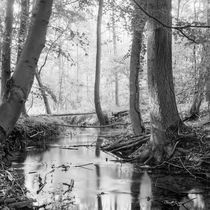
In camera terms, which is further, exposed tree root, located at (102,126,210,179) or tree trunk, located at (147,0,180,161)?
tree trunk, located at (147,0,180,161)

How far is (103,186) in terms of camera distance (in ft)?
20.4

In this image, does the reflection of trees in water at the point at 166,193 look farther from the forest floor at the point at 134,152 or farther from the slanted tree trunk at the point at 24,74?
the slanted tree trunk at the point at 24,74

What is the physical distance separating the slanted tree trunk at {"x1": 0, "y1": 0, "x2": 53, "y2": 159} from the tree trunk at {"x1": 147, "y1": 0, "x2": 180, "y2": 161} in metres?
4.44

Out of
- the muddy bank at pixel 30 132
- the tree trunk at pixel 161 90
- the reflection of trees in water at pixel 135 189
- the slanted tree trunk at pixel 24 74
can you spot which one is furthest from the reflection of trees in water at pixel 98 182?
the muddy bank at pixel 30 132

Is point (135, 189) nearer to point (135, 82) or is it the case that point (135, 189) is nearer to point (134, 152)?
point (134, 152)

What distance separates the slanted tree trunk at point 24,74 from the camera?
3.54m

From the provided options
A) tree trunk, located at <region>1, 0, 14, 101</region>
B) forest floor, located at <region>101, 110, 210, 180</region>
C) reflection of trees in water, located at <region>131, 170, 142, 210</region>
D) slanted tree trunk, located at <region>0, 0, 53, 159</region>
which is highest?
tree trunk, located at <region>1, 0, 14, 101</region>

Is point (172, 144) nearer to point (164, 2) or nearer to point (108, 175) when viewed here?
point (108, 175)

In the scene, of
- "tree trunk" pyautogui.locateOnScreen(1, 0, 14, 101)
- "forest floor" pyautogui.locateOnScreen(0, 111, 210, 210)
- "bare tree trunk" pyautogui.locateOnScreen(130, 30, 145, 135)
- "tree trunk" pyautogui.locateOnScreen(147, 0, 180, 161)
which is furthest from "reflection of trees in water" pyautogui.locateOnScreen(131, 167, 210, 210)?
"tree trunk" pyautogui.locateOnScreen(1, 0, 14, 101)

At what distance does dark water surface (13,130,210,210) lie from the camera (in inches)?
194

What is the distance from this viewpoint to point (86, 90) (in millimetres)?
40219

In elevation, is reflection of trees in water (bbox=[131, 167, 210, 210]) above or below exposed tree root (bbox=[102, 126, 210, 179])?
below

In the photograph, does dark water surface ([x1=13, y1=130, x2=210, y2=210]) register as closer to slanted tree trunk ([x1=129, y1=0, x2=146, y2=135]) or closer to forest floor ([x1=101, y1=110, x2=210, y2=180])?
forest floor ([x1=101, y1=110, x2=210, y2=180])

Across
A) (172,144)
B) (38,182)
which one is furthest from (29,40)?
(172,144)
